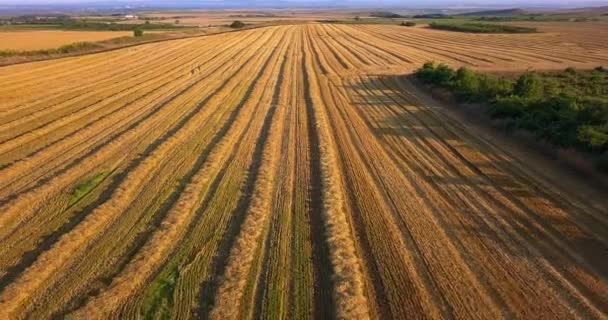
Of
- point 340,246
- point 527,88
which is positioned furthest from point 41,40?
point 340,246

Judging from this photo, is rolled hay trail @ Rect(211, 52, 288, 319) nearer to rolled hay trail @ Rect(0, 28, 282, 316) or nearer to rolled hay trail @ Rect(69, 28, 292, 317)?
rolled hay trail @ Rect(69, 28, 292, 317)

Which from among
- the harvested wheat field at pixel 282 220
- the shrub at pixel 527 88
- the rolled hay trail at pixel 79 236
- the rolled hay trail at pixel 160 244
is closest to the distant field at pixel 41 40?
the harvested wheat field at pixel 282 220

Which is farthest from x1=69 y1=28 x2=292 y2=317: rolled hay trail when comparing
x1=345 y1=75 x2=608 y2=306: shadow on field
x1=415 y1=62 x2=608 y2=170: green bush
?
x1=415 y1=62 x2=608 y2=170: green bush

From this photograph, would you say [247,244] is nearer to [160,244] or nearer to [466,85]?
[160,244]

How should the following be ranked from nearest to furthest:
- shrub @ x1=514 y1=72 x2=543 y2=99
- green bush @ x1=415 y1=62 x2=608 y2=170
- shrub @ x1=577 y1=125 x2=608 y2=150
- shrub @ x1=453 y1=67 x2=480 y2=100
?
shrub @ x1=577 y1=125 x2=608 y2=150
green bush @ x1=415 y1=62 x2=608 y2=170
shrub @ x1=514 y1=72 x2=543 y2=99
shrub @ x1=453 y1=67 x2=480 y2=100

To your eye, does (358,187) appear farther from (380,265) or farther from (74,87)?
(74,87)

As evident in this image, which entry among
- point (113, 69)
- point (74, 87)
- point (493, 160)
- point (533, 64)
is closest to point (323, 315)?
point (493, 160)
